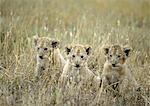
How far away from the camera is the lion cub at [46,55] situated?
909cm

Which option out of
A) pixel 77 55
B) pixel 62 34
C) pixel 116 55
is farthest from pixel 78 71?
pixel 62 34

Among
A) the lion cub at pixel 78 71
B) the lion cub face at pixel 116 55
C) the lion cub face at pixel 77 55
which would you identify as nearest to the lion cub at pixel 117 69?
the lion cub face at pixel 116 55

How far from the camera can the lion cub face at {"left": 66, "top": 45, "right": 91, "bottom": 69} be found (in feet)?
28.3

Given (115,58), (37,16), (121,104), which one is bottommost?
(121,104)

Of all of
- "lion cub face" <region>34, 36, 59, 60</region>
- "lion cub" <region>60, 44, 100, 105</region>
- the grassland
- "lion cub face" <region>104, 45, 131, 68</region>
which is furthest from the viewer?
"lion cub face" <region>34, 36, 59, 60</region>

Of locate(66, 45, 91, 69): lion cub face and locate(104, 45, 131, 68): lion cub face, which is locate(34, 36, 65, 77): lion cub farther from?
locate(104, 45, 131, 68): lion cub face

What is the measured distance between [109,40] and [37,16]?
8.32 feet

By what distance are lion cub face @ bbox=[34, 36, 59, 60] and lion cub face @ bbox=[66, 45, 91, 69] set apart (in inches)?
15.7

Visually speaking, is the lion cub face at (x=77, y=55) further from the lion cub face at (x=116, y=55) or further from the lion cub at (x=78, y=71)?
the lion cub face at (x=116, y=55)

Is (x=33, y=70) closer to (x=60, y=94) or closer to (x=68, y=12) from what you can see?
(x=60, y=94)

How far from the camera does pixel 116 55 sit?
875 cm

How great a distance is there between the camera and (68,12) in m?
14.5

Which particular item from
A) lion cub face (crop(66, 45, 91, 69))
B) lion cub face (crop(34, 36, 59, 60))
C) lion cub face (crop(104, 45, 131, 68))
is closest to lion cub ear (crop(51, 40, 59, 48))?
lion cub face (crop(34, 36, 59, 60))

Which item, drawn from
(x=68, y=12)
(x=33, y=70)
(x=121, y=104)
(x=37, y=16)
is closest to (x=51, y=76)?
(x=33, y=70)
